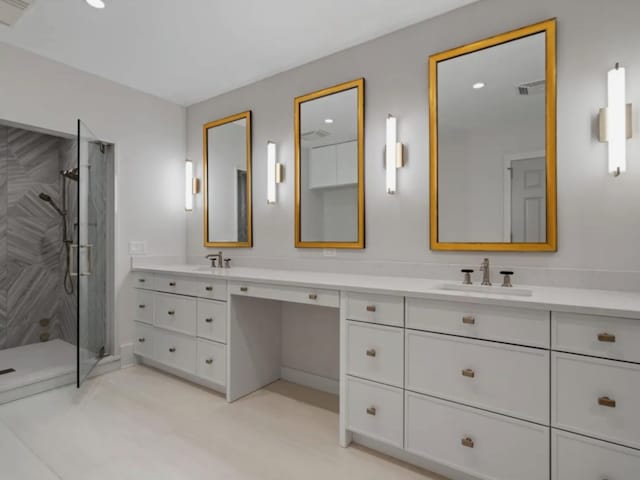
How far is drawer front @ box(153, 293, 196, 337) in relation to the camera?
2.74m

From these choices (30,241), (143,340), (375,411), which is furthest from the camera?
(30,241)

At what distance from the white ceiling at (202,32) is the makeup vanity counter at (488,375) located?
1682 mm

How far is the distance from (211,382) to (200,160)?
2.16 metres

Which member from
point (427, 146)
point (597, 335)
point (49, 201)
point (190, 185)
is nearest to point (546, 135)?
point (427, 146)

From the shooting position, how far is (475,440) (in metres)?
1.57

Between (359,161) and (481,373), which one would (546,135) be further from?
(481,373)

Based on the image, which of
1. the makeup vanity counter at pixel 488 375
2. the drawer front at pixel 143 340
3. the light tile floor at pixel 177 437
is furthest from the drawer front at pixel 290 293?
the drawer front at pixel 143 340

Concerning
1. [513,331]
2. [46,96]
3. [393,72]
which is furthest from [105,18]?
[513,331]

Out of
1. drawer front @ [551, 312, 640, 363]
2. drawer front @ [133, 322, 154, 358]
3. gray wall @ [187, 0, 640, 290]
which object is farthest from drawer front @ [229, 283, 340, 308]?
drawer front @ [133, 322, 154, 358]

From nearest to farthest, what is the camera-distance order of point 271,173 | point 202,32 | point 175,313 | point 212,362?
1. point 202,32
2. point 212,362
3. point 175,313
4. point 271,173

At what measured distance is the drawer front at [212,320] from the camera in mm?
2539

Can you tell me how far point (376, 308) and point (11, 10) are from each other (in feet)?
9.32

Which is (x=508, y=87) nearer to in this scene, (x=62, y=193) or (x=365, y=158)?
(x=365, y=158)

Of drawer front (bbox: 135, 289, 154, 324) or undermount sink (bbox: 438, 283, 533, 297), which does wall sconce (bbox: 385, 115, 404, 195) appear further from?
drawer front (bbox: 135, 289, 154, 324)
